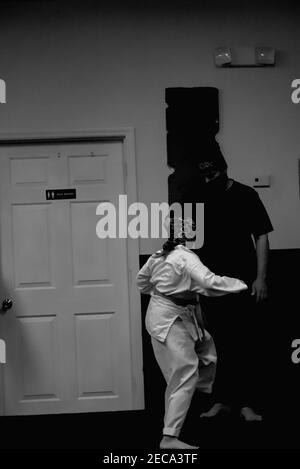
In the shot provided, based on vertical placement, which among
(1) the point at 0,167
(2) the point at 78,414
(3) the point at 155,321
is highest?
(1) the point at 0,167

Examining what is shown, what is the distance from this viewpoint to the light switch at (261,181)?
15.6ft

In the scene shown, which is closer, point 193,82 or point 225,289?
point 225,289

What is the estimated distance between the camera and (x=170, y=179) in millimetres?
4754

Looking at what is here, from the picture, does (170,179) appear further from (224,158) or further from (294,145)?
(294,145)

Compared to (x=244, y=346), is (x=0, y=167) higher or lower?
higher

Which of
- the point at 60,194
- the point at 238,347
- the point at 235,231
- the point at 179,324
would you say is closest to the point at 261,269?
the point at 235,231

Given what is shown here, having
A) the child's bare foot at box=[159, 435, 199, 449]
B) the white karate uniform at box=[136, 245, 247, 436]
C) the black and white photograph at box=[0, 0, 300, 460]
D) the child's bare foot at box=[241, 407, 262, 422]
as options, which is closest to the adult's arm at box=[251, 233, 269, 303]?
the black and white photograph at box=[0, 0, 300, 460]

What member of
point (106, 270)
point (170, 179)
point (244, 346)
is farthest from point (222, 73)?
point (244, 346)

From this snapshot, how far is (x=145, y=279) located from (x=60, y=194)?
119 centimetres

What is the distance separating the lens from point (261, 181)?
4.74 metres

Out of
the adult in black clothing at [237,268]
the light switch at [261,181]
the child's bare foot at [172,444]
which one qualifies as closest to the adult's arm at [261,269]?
the adult in black clothing at [237,268]

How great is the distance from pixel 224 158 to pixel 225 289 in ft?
4.90

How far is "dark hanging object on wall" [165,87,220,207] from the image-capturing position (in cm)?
474

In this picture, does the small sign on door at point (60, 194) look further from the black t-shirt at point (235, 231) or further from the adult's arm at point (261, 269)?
the adult's arm at point (261, 269)
